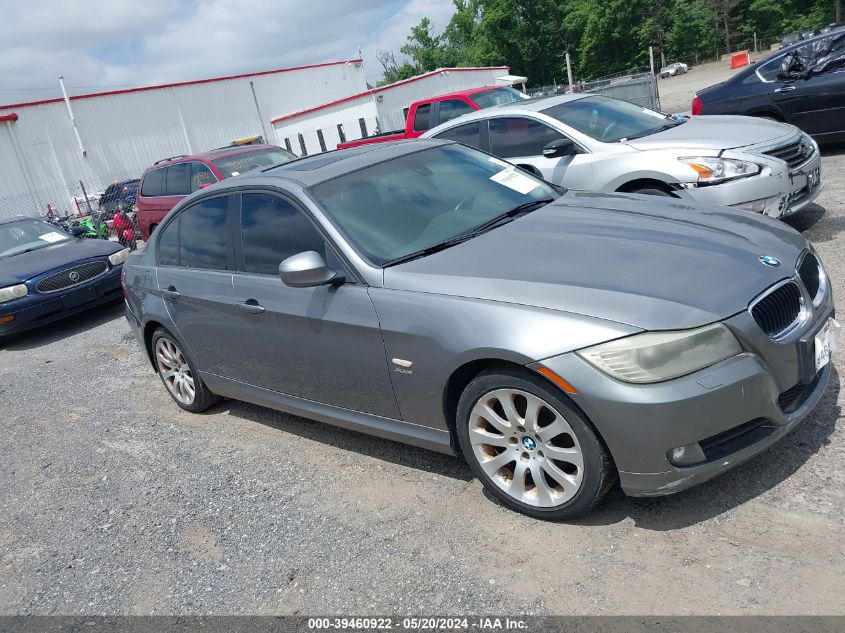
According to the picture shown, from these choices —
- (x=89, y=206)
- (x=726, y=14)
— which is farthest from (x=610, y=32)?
(x=89, y=206)

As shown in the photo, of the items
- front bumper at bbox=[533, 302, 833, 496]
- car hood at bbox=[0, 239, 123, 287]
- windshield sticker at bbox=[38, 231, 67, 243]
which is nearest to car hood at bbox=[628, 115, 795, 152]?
front bumper at bbox=[533, 302, 833, 496]

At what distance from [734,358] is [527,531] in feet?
3.90

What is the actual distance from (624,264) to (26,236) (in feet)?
31.8

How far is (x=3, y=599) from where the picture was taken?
357cm

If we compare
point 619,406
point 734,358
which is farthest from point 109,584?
point 734,358

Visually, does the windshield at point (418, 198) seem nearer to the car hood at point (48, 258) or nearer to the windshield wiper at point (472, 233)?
the windshield wiper at point (472, 233)

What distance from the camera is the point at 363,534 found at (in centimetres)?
345

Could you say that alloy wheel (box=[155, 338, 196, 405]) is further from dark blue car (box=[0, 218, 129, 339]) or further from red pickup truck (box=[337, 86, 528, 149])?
red pickup truck (box=[337, 86, 528, 149])

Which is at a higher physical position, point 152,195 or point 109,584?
point 152,195

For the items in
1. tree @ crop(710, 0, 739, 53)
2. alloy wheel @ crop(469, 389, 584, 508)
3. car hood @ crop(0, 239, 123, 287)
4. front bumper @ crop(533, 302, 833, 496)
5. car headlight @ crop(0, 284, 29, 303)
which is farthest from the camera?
tree @ crop(710, 0, 739, 53)

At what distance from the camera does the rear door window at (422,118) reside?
12.6 m

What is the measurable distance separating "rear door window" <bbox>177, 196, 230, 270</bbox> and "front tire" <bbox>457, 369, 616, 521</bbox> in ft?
6.80

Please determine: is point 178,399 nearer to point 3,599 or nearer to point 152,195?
point 3,599

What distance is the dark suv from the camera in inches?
445
